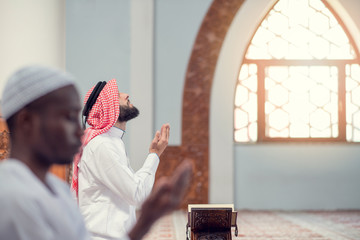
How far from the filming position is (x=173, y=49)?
709 cm

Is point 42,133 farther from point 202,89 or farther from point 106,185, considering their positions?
point 202,89

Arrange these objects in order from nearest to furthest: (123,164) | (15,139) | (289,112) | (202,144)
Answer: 1. (15,139)
2. (123,164)
3. (202,144)
4. (289,112)

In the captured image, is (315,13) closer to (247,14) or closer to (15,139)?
(247,14)

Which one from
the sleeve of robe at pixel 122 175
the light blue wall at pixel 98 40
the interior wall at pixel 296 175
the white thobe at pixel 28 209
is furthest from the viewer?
the interior wall at pixel 296 175

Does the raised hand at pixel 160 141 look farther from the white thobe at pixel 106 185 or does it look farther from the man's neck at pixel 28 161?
the man's neck at pixel 28 161

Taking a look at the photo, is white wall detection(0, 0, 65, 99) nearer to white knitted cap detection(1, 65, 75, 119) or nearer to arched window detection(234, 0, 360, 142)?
arched window detection(234, 0, 360, 142)

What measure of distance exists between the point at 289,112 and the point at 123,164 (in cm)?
585

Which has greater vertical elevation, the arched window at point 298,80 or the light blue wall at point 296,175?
the arched window at point 298,80

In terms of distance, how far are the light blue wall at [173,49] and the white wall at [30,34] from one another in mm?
1434

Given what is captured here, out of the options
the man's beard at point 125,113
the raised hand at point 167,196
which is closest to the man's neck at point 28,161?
the raised hand at point 167,196

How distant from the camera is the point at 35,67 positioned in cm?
80

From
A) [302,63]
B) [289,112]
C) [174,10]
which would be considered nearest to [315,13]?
[302,63]

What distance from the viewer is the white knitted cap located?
30.6 inches

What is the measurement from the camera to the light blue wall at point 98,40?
7020mm
